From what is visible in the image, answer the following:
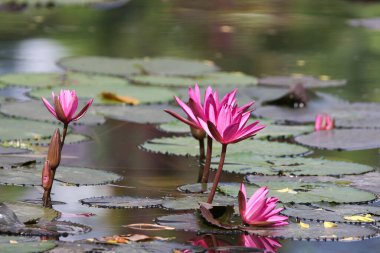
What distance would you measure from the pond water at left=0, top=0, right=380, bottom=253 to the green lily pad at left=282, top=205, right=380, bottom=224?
0.21 m

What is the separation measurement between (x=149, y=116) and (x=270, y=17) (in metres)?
5.01

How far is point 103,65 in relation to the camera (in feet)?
20.6

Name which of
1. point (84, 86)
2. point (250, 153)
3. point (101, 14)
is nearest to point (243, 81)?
point (84, 86)

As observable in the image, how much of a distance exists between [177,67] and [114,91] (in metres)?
0.95

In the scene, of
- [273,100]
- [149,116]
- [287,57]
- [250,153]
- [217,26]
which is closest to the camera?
[250,153]

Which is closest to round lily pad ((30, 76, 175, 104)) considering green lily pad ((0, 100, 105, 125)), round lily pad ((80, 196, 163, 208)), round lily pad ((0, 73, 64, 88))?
round lily pad ((0, 73, 64, 88))

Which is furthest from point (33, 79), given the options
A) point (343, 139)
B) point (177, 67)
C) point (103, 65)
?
point (343, 139)

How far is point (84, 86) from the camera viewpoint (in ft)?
18.2

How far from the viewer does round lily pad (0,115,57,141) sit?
4238 millimetres

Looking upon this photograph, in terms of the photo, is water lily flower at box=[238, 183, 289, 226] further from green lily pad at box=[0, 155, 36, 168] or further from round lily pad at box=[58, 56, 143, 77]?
round lily pad at box=[58, 56, 143, 77]

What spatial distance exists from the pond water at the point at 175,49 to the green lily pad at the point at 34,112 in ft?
0.22

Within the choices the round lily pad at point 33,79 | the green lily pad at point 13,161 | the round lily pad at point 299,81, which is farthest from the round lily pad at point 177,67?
the green lily pad at point 13,161

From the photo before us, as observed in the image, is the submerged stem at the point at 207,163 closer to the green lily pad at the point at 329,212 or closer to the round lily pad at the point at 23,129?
the green lily pad at the point at 329,212

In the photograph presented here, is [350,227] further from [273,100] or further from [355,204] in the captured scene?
[273,100]
